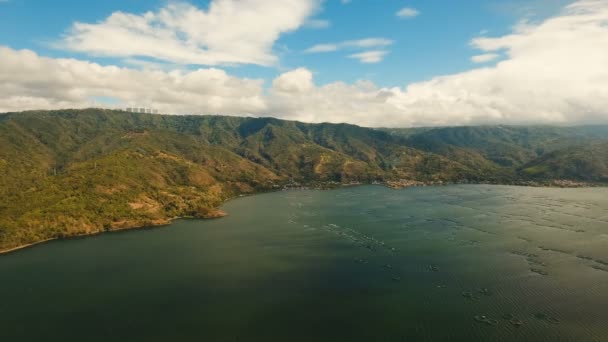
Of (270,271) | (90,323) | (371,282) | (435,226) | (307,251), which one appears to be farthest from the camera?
(435,226)

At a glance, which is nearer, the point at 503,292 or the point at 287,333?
the point at 287,333

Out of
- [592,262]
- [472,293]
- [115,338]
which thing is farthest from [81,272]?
[592,262]

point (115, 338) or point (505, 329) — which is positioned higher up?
point (505, 329)

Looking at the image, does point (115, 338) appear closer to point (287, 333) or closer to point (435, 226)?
point (287, 333)

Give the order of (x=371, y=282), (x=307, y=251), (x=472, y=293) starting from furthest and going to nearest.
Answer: (x=307, y=251) < (x=371, y=282) < (x=472, y=293)

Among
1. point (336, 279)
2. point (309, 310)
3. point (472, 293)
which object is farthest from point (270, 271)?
point (472, 293)

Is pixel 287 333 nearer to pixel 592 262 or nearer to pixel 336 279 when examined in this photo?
pixel 336 279
